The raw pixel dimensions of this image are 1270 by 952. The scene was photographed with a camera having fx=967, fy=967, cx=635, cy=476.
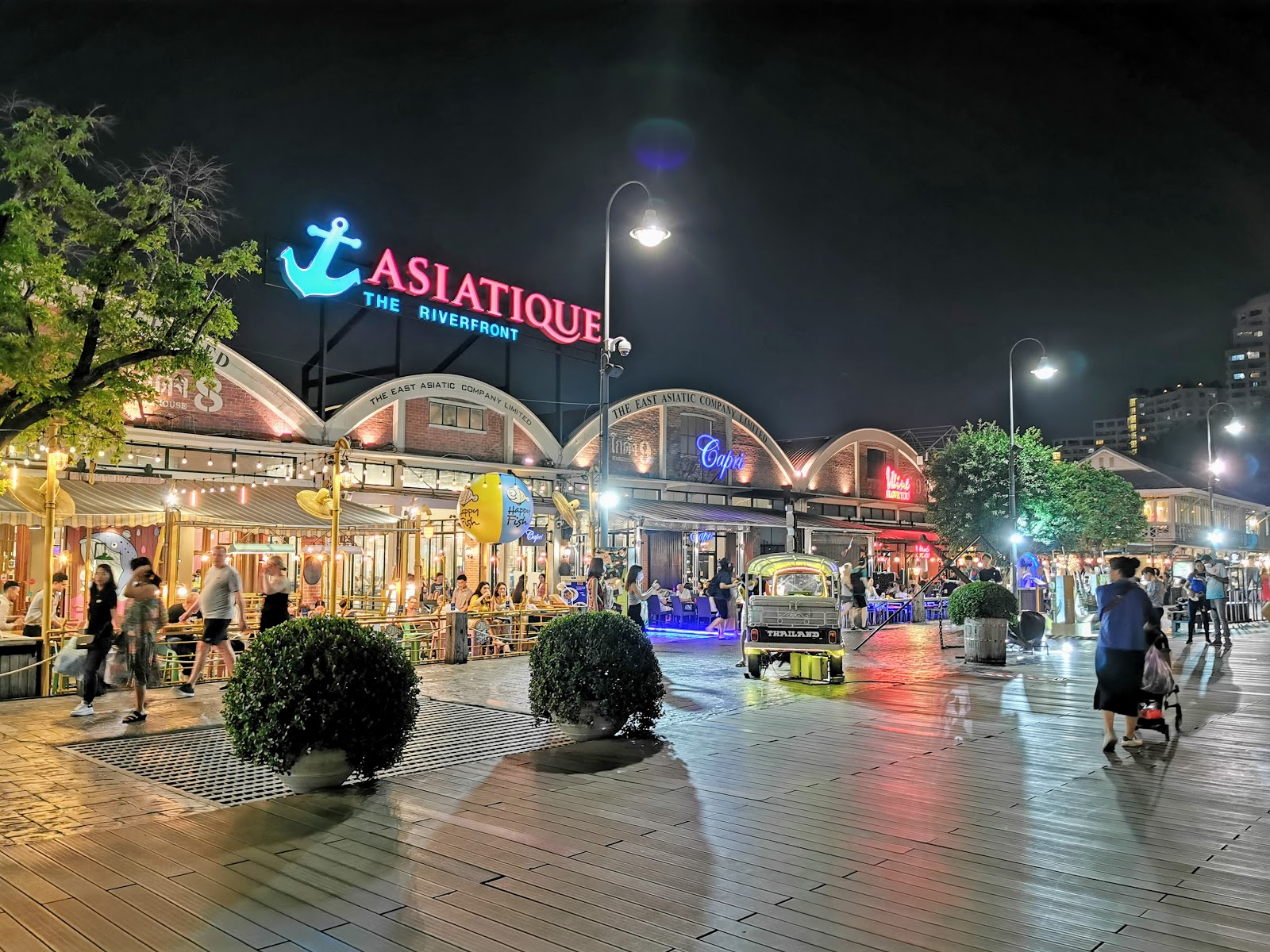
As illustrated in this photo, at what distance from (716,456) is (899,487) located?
39.4 ft

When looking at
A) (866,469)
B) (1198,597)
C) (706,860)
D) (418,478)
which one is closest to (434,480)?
(418,478)

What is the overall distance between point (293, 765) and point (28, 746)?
340 centimetres

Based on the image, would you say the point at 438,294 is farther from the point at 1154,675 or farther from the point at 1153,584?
the point at 1154,675

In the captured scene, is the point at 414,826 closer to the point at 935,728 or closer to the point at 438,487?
the point at 935,728

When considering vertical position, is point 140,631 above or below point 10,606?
below

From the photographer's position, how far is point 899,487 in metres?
41.3

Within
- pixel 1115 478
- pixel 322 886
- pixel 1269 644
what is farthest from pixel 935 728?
pixel 1115 478

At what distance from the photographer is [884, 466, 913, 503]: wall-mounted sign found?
4081 centimetres

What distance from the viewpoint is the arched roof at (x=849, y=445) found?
1444 inches

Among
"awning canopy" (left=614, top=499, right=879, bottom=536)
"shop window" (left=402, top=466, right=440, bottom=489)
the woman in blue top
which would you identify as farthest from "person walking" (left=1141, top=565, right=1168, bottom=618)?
"shop window" (left=402, top=466, right=440, bottom=489)

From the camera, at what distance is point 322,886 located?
16.2ft

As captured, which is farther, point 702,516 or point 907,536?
point 907,536

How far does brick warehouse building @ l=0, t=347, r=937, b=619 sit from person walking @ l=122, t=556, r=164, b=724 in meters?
5.38

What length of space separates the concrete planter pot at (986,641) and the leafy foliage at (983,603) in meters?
0.11
